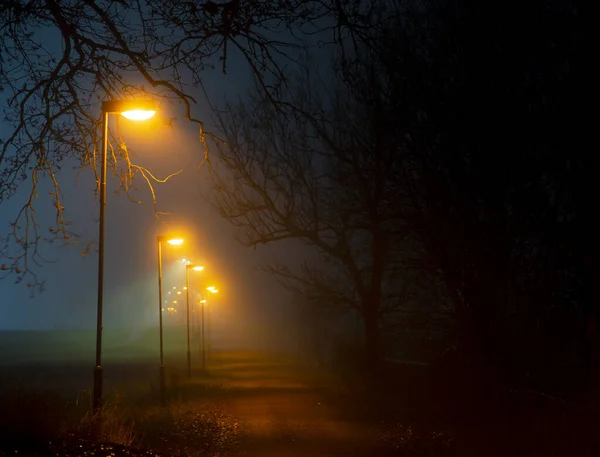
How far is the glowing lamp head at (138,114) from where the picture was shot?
10.8m

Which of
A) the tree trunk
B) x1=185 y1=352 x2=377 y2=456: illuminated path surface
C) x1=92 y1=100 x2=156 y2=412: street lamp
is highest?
x1=92 y1=100 x2=156 y2=412: street lamp

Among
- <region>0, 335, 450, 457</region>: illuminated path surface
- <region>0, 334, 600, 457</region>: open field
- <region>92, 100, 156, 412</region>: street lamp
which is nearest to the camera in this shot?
<region>92, 100, 156, 412</region>: street lamp

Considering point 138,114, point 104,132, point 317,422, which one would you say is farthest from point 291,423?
point 138,114

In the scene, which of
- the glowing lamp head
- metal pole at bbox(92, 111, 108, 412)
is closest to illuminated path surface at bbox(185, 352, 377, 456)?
metal pole at bbox(92, 111, 108, 412)

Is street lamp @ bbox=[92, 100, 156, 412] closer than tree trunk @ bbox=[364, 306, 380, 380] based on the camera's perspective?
Yes

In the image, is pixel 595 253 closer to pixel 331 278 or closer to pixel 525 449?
pixel 525 449

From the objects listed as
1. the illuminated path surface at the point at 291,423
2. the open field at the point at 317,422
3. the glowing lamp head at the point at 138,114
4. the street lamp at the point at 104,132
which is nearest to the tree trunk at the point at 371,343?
the open field at the point at 317,422

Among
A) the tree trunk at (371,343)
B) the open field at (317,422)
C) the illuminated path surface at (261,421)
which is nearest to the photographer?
the open field at (317,422)

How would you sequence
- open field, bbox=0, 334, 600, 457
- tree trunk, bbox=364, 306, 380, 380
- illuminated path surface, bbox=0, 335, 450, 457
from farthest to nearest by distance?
tree trunk, bbox=364, 306, 380, 380
illuminated path surface, bbox=0, 335, 450, 457
open field, bbox=0, 334, 600, 457

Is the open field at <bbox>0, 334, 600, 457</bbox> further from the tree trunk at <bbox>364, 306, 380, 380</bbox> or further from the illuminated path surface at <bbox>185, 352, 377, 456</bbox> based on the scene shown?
the tree trunk at <bbox>364, 306, 380, 380</bbox>

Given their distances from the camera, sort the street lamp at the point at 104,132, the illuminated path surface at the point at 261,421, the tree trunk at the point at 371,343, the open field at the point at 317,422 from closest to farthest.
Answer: the street lamp at the point at 104,132, the open field at the point at 317,422, the illuminated path surface at the point at 261,421, the tree trunk at the point at 371,343

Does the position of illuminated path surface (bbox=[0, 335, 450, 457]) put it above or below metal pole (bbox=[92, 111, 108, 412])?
below

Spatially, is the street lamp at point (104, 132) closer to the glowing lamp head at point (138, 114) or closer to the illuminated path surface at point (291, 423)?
the glowing lamp head at point (138, 114)

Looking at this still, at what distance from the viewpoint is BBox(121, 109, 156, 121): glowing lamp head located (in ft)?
35.3
